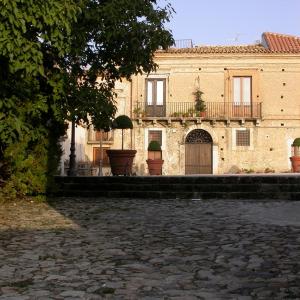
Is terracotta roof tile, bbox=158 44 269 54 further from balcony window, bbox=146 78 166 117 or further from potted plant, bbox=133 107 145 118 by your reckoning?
potted plant, bbox=133 107 145 118

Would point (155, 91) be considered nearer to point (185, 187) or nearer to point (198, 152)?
point (198, 152)

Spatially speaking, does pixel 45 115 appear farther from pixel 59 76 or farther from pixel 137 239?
pixel 137 239

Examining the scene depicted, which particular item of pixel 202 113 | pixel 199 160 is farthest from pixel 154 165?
pixel 202 113

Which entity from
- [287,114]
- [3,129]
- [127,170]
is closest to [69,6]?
[3,129]

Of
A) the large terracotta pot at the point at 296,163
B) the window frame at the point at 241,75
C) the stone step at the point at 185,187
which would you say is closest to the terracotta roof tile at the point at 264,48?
the window frame at the point at 241,75

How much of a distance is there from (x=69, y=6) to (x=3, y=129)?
8.06 ft

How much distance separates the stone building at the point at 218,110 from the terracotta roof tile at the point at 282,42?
0.09 metres

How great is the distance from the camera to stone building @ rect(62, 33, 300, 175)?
27453mm

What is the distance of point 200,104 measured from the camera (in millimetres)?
27859

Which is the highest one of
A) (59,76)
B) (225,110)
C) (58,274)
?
(225,110)

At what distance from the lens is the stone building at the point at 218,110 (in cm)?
2745

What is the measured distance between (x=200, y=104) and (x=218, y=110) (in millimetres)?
1184

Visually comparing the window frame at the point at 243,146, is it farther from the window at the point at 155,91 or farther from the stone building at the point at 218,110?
the window at the point at 155,91

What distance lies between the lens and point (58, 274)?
436 centimetres
